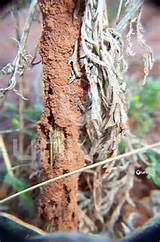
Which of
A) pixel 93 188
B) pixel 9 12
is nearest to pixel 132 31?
pixel 9 12

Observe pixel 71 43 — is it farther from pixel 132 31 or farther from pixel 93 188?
pixel 93 188

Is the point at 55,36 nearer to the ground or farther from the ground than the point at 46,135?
farther from the ground

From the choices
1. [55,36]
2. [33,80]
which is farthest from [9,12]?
[33,80]

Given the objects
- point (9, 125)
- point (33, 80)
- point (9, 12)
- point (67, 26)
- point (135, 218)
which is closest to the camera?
point (67, 26)

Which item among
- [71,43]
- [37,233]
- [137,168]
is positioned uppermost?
[71,43]

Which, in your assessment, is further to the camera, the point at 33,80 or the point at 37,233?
the point at 33,80

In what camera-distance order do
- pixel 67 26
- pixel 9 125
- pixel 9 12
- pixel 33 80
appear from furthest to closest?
pixel 33 80 → pixel 9 125 → pixel 9 12 → pixel 67 26

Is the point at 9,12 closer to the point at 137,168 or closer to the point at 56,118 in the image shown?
the point at 56,118
